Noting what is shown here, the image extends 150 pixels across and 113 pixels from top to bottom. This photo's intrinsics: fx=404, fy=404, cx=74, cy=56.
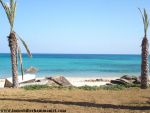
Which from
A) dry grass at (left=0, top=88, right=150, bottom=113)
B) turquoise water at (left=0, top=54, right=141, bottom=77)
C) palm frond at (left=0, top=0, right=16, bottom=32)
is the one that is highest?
palm frond at (left=0, top=0, right=16, bottom=32)

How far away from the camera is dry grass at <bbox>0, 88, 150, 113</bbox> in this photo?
15164mm

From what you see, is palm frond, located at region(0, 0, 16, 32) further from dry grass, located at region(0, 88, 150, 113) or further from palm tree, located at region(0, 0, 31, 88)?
dry grass, located at region(0, 88, 150, 113)

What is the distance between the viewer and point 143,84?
23.6m

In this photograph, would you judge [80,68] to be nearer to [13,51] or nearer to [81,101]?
[13,51]

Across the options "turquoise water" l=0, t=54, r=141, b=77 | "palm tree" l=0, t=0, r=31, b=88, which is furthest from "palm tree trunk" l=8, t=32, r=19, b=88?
"turquoise water" l=0, t=54, r=141, b=77

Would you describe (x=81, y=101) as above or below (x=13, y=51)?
below

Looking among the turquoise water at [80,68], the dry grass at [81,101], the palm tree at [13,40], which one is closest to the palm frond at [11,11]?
the palm tree at [13,40]

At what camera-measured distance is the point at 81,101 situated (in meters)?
17.2

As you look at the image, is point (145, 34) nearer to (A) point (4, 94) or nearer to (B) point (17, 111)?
(A) point (4, 94)

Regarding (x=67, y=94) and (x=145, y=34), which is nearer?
(x=67, y=94)

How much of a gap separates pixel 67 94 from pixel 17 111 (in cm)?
558

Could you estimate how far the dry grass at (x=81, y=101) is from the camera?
15164mm

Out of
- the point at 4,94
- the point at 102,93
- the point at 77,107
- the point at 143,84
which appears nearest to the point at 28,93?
the point at 4,94

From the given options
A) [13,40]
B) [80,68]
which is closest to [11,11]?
[13,40]
